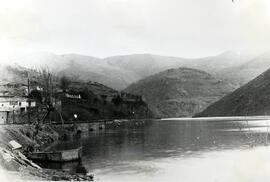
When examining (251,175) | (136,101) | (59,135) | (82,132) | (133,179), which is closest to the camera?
(251,175)

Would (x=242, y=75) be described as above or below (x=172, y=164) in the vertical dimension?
above

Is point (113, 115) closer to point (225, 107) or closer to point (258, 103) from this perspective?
point (258, 103)

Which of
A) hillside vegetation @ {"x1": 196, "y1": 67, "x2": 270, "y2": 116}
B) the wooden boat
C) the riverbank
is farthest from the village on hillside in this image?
hillside vegetation @ {"x1": 196, "y1": 67, "x2": 270, "y2": 116}

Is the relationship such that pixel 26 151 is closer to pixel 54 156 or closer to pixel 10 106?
pixel 54 156

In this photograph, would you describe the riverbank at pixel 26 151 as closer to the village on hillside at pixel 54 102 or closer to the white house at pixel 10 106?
the village on hillside at pixel 54 102

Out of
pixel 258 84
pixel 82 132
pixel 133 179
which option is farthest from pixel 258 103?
pixel 133 179

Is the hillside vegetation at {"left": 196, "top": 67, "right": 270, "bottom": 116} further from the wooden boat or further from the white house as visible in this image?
the wooden boat

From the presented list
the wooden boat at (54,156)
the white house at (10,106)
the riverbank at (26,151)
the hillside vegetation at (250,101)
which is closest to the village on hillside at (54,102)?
the white house at (10,106)

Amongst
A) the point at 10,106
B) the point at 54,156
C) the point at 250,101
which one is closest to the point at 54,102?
the point at 10,106
